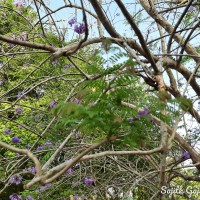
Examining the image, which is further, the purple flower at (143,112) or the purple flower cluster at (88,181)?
the purple flower cluster at (88,181)

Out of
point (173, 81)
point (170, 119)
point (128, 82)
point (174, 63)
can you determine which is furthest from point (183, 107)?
point (173, 81)

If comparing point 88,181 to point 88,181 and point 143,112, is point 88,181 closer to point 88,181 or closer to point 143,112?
point 88,181

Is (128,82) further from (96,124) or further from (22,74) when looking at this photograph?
(22,74)

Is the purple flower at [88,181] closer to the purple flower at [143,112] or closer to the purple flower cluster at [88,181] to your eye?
the purple flower cluster at [88,181]

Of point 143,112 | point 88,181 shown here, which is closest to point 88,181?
point 88,181

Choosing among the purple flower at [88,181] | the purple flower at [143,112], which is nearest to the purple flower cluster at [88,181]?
the purple flower at [88,181]

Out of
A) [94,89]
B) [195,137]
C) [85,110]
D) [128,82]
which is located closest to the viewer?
[85,110]

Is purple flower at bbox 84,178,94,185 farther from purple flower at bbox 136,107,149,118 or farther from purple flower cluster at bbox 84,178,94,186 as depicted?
purple flower at bbox 136,107,149,118

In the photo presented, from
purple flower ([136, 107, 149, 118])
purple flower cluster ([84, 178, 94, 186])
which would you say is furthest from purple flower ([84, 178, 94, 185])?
purple flower ([136, 107, 149, 118])

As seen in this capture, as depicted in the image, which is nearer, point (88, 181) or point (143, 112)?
point (143, 112)

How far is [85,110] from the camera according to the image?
1.20 m

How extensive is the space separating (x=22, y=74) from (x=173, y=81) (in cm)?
676

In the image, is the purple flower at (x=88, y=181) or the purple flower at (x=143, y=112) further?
the purple flower at (x=88, y=181)

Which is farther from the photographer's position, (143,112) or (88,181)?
(88,181)
